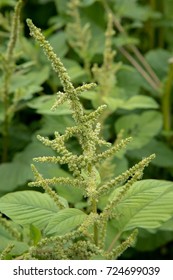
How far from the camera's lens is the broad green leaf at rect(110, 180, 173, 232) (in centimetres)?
86

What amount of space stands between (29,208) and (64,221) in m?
0.09

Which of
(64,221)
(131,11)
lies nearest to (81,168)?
(64,221)

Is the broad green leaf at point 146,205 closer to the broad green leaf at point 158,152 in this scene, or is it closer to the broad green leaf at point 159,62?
the broad green leaf at point 158,152

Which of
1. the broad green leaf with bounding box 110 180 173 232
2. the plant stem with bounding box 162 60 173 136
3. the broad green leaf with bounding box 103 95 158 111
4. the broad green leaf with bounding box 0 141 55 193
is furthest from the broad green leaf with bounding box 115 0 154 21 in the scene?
the broad green leaf with bounding box 110 180 173 232

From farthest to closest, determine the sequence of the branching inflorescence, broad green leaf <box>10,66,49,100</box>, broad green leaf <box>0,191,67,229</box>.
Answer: broad green leaf <box>10,66,49,100</box> < broad green leaf <box>0,191,67,229</box> < the branching inflorescence

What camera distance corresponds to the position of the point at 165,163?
146 centimetres

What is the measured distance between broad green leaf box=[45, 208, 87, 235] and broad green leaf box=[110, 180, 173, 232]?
66 mm

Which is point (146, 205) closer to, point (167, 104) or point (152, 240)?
point (152, 240)

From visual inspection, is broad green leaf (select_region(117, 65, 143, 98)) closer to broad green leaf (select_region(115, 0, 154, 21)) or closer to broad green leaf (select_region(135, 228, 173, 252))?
broad green leaf (select_region(115, 0, 154, 21))

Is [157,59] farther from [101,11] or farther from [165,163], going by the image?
[165,163]

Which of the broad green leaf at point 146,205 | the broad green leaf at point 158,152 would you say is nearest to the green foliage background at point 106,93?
the broad green leaf at point 158,152

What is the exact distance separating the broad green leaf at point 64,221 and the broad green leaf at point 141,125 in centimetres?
64

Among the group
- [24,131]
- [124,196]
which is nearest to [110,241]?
[124,196]
